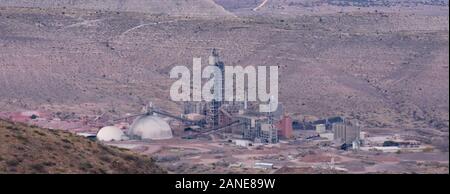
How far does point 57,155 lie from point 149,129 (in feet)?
152

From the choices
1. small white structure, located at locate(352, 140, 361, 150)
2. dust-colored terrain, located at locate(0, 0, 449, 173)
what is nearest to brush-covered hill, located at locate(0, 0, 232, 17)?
dust-colored terrain, located at locate(0, 0, 449, 173)

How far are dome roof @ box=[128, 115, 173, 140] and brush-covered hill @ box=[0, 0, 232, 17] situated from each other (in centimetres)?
4479

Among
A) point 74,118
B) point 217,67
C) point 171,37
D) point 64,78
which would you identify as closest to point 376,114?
point 217,67

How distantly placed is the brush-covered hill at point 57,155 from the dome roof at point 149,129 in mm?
42016

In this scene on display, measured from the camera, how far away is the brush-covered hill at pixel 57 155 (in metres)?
34.8

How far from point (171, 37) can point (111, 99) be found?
67.5ft

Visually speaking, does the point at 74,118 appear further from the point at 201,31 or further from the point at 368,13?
the point at 368,13

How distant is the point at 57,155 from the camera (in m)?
36.1

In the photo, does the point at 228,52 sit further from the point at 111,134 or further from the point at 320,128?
the point at 111,134

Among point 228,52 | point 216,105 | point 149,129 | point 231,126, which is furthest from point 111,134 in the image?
point 228,52

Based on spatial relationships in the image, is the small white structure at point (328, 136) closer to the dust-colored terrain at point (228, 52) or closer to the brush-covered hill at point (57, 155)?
the dust-colored terrain at point (228, 52)

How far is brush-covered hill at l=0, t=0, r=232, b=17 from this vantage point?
129 meters

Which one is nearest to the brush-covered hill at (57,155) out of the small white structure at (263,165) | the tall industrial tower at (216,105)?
the small white structure at (263,165)
